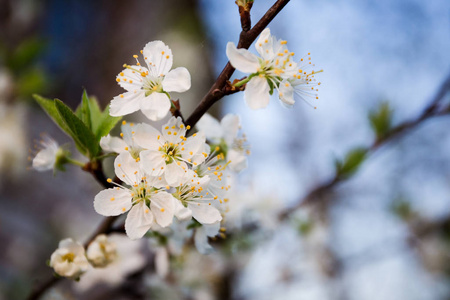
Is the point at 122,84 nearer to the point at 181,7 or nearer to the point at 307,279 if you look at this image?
the point at 307,279

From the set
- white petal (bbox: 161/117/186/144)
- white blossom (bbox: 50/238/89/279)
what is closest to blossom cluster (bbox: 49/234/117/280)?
white blossom (bbox: 50/238/89/279)

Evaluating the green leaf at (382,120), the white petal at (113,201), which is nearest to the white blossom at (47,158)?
the white petal at (113,201)

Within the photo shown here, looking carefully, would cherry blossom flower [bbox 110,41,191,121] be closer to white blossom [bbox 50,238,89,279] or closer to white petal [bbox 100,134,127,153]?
white petal [bbox 100,134,127,153]

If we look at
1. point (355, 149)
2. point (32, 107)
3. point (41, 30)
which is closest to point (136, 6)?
point (41, 30)

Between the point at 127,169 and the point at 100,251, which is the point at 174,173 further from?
the point at 100,251

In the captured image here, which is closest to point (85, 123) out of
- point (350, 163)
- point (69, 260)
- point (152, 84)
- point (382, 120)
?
point (152, 84)

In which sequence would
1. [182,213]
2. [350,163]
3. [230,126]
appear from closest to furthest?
[182,213]
[230,126]
[350,163]
